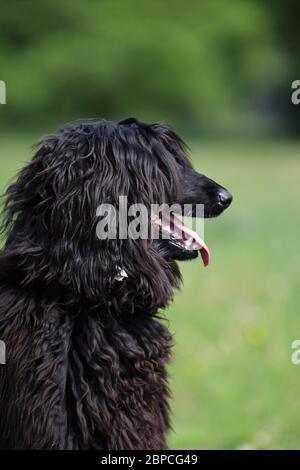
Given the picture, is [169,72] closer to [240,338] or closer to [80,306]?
[240,338]

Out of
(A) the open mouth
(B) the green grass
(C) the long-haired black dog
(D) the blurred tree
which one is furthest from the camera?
(D) the blurred tree

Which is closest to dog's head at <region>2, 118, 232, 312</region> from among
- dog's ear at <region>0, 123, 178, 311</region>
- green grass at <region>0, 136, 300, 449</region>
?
dog's ear at <region>0, 123, 178, 311</region>

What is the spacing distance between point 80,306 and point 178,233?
63 centimetres

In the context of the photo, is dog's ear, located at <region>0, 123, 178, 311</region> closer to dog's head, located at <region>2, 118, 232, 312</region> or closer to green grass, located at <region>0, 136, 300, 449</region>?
dog's head, located at <region>2, 118, 232, 312</region>

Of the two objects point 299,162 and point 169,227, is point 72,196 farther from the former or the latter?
point 299,162

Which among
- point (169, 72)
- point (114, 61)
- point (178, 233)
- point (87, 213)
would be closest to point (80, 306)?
point (87, 213)

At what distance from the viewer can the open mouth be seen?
3.86 m

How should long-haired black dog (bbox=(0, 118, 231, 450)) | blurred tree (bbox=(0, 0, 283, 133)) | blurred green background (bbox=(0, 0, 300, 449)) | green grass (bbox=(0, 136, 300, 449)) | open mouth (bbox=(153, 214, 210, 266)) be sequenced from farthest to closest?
1. blurred tree (bbox=(0, 0, 283, 133))
2. blurred green background (bbox=(0, 0, 300, 449))
3. green grass (bbox=(0, 136, 300, 449))
4. open mouth (bbox=(153, 214, 210, 266))
5. long-haired black dog (bbox=(0, 118, 231, 450))

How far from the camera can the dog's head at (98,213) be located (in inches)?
140

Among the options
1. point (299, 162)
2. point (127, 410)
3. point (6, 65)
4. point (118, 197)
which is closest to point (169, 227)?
point (118, 197)

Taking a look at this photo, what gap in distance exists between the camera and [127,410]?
12.0 ft

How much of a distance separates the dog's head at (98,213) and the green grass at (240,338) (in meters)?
0.77

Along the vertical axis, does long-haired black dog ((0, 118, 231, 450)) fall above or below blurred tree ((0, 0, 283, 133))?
below

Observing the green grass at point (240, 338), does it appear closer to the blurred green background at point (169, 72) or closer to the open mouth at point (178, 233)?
the open mouth at point (178, 233)
